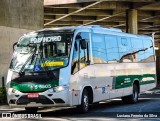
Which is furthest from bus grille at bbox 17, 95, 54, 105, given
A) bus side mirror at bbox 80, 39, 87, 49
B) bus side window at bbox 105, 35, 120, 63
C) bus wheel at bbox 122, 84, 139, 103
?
bus wheel at bbox 122, 84, 139, 103

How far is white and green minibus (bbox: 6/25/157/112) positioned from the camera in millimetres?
14094

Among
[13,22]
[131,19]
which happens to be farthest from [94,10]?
[13,22]

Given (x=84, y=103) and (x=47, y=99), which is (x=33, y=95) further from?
(x=84, y=103)

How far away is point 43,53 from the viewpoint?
48.1 ft

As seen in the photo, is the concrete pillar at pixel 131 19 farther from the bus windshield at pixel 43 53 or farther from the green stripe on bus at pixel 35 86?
the green stripe on bus at pixel 35 86

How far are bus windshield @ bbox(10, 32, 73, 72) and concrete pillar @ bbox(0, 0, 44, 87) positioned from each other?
811cm

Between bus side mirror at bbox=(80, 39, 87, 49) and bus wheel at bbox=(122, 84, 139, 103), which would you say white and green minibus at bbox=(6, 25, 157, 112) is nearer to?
bus side mirror at bbox=(80, 39, 87, 49)

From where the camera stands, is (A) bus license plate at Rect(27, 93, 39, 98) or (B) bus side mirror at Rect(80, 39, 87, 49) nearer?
(A) bus license plate at Rect(27, 93, 39, 98)

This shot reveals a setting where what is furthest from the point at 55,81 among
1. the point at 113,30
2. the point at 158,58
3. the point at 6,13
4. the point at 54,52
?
the point at 158,58

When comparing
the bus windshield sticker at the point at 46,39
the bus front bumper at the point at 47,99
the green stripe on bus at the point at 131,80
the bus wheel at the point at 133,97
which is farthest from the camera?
the bus wheel at the point at 133,97

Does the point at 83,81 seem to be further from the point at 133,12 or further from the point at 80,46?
the point at 133,12

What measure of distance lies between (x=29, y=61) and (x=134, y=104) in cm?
620

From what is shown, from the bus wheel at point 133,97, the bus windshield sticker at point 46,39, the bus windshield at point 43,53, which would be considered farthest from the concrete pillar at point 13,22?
the bus windshield sticker at point 46,39

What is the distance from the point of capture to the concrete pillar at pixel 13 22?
23.1 m
